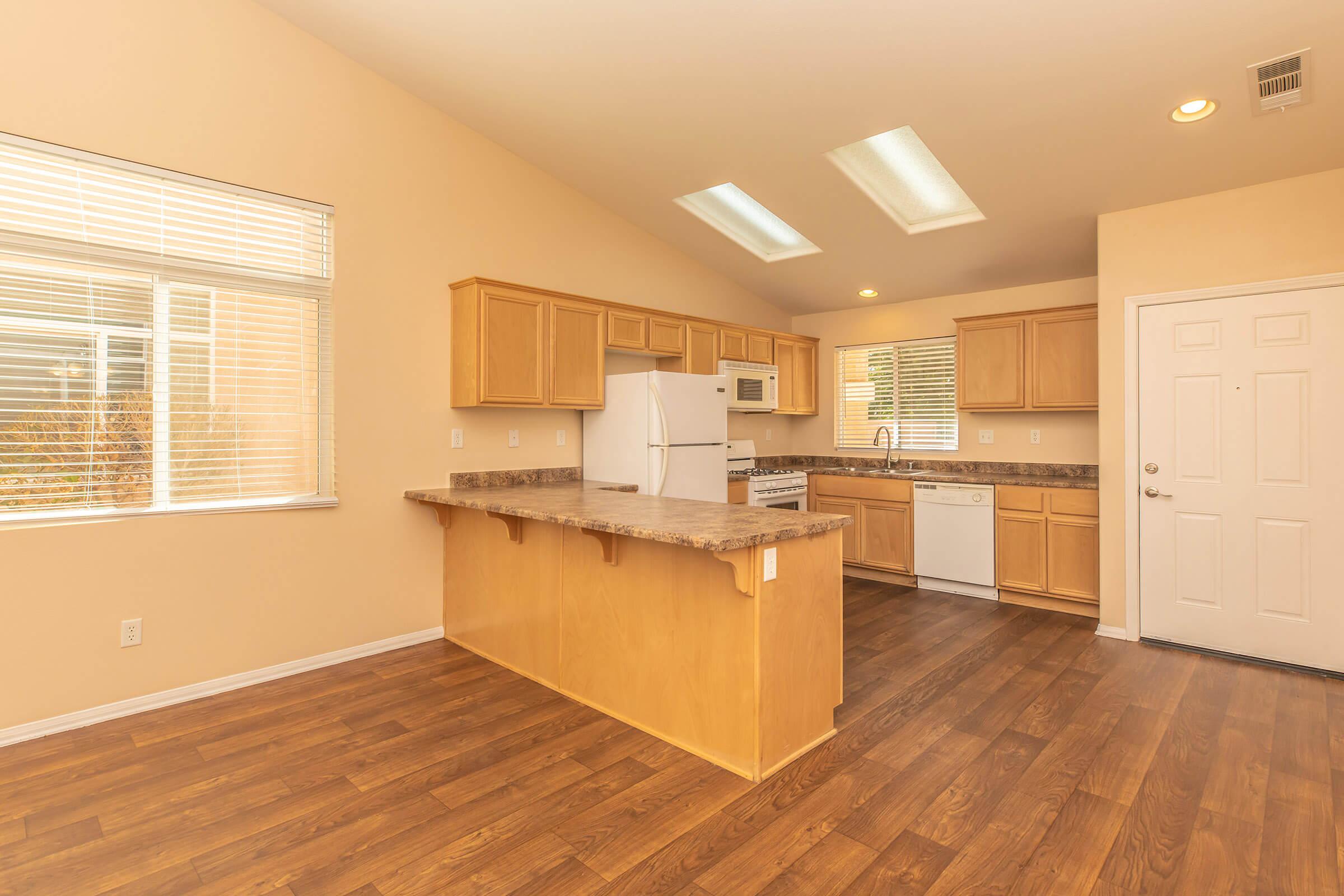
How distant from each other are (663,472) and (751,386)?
174 centimetres

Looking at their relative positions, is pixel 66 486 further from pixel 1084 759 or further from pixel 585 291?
pixel 1084 759

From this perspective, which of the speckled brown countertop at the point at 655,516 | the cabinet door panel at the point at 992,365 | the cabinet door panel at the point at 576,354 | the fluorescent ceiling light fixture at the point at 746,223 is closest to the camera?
the speckled brown countertop at the point at 655,516

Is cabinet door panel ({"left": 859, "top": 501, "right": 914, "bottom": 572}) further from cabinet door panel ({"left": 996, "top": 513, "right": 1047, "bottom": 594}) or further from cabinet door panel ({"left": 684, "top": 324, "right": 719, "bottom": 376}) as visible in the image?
cabinet door panel ({"left": 684, "top": 324, "right": 719, "bottom": 376})

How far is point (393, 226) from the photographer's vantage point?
3.80 m

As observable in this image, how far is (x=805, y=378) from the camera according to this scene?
251 inches

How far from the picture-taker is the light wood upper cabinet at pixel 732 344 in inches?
214

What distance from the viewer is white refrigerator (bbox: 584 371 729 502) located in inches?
168

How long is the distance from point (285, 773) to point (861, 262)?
478 cm

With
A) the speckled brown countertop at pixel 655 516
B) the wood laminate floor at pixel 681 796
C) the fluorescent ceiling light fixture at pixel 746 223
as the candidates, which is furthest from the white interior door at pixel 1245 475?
the fluorescent ceiling light fixture at pixel 746 223

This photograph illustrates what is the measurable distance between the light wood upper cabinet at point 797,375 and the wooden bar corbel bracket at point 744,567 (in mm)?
3848

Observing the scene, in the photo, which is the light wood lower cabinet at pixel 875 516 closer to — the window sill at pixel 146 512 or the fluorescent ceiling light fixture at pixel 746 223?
the fluorescent ceiling light fixture at pixel 746 223

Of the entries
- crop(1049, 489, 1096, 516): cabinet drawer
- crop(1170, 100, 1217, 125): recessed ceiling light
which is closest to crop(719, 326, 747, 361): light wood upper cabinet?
crop(1049, 489, 1096, 516): cabinet drawer

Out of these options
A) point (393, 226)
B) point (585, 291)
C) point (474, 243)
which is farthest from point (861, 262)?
point (393, 226)

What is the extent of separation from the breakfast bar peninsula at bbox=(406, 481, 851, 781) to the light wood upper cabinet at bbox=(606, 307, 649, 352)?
1447 millimetres
